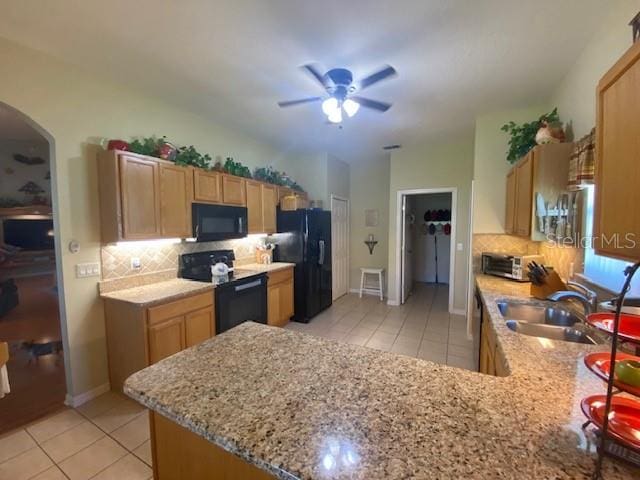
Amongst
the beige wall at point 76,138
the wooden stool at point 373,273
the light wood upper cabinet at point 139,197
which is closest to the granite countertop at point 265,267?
the light wood upper cabinet at point 139,197

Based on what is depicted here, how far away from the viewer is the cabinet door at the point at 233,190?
3.36m

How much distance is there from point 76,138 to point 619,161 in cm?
340

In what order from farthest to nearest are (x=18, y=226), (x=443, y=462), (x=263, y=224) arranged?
1. (x=18, y=226)
2. (x=263, y=224)
3. (x=443, y=462)

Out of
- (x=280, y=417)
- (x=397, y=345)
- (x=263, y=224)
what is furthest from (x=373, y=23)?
(x=397, y=345)

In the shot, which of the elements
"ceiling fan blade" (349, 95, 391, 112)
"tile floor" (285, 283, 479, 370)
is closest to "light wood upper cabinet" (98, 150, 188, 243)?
"ceiling fan blade" (349, 95, 391, 112)

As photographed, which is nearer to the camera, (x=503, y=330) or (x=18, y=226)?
(x=503, y=330)

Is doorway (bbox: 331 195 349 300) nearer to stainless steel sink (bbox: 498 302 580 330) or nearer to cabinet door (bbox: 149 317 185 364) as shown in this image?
cabinet door (bbox: 149 317 185 364)

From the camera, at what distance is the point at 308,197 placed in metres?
5.09

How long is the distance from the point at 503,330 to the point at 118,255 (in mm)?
3120

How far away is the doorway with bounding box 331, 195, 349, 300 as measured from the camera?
5.35 meters

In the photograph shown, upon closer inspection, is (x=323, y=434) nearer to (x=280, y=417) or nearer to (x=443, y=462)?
(x=280, y=417)

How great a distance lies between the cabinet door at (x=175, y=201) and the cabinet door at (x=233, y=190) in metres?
0.48

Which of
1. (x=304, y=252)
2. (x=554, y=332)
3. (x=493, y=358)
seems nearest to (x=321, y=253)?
(x=304, y=252)

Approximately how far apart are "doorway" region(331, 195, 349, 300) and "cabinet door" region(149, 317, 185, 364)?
3038mm
